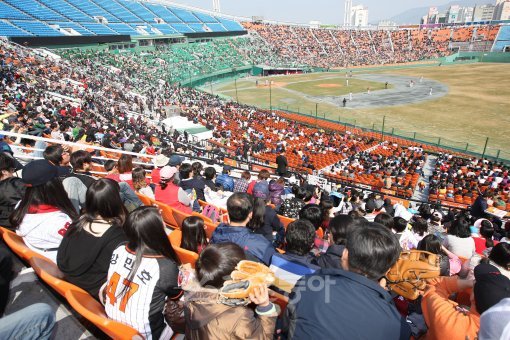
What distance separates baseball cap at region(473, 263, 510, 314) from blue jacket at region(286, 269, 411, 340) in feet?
1.87

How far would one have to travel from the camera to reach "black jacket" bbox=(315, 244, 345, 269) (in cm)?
348

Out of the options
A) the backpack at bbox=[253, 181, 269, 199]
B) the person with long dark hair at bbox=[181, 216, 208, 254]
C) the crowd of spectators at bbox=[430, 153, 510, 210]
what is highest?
the person with long dark hair at bbox=[181, 216, 208, 254]

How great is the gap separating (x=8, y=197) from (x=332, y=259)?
4162mm

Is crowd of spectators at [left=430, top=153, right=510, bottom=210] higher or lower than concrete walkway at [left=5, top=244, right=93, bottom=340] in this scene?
lower

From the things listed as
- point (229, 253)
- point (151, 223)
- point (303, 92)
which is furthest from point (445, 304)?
point (303, 92)

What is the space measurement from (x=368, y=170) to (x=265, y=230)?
16.3 meters

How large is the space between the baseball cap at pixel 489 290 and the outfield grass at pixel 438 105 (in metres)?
26.9

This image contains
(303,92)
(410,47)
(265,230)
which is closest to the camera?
(265,230)

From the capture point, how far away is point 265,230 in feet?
16.3

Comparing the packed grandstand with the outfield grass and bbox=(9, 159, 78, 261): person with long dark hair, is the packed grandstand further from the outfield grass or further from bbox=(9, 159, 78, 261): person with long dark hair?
the outfield grass

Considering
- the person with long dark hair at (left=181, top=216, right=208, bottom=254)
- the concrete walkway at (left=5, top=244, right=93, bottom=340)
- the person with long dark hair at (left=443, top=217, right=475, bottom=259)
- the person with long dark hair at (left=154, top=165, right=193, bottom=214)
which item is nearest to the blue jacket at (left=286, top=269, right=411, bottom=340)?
the person with long dark hair at (left=181, top=216, right=208, bottom=254)

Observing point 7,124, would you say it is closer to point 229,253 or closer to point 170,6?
point 229,253

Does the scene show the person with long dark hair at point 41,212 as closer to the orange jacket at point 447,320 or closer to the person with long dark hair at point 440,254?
the orange jacket at point 447,320

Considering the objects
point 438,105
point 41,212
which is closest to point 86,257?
point 41,212
